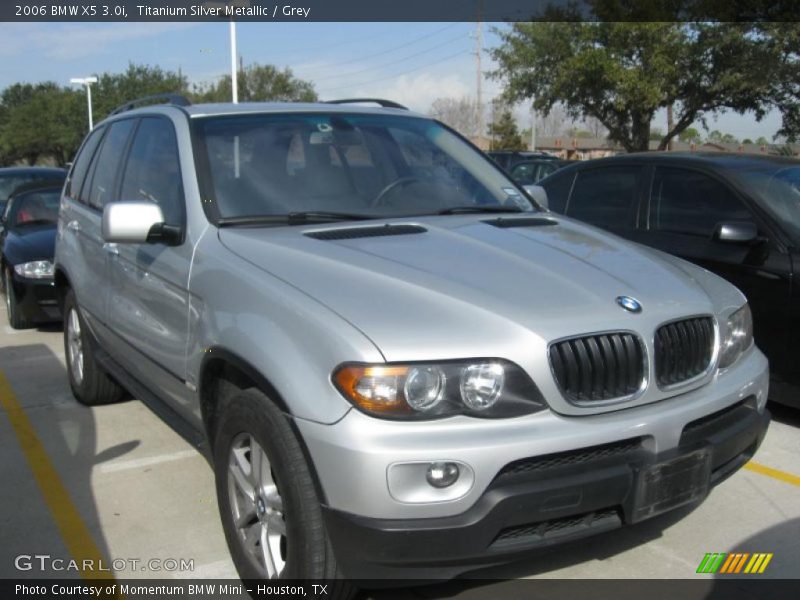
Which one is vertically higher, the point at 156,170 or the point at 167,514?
the point at 156,170

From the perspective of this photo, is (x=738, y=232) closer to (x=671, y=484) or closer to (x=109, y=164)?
(x=671, y=484)

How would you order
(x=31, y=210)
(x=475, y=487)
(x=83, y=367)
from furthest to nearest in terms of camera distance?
(x=31, y=210) → (x=83, y=367) → (x=475, y=487)

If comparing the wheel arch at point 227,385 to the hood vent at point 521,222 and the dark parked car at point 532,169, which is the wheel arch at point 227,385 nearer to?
the hood vent at point 521,222

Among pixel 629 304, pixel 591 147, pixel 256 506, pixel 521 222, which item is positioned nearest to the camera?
pixel 629 304

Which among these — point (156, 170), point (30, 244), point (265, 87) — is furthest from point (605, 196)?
point (265, 87)

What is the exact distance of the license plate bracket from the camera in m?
2.79

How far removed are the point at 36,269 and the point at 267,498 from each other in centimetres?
634

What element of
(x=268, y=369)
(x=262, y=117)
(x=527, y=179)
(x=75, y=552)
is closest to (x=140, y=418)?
(x=75, y=552)

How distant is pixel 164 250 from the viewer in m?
3.90

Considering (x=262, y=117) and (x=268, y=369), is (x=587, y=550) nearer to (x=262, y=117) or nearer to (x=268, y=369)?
(x=268, y=369)

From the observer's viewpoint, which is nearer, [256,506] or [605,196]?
[256,506]

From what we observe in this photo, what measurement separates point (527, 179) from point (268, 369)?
18.1 metres

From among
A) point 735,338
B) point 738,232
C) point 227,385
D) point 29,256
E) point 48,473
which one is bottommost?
point 48,473

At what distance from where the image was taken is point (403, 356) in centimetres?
262
